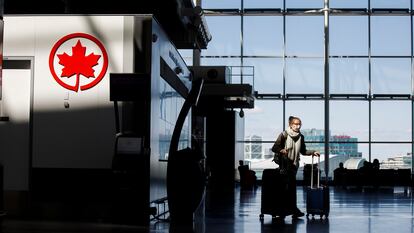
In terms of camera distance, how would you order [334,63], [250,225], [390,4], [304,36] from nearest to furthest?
[250,225], [390,4], [304,36], [334,63]

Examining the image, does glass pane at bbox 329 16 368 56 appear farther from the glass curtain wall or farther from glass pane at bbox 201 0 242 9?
glass pane at bbox 201 0 242 9

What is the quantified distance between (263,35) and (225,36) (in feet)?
5.54

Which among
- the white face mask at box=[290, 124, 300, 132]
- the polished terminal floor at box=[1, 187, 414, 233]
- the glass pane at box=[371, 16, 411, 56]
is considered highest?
the glass pane at box=[371, 16, 411, 56]

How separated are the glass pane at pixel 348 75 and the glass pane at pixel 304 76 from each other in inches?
20.8

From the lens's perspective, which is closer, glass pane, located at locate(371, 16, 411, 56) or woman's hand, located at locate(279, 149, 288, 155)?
woman's hand, located at locate(279, 149, 288, 155)

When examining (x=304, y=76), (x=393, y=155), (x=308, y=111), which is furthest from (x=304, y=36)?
(x=393, y=155)

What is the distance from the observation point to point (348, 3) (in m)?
34.8

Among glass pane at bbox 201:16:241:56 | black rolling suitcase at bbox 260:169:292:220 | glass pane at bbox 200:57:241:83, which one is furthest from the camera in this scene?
glass pane at bbox 201:16:241:56

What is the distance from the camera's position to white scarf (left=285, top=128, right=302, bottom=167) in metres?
12.7

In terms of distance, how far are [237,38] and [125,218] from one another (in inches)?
947

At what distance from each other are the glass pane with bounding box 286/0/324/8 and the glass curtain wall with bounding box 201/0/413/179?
0.04 metres

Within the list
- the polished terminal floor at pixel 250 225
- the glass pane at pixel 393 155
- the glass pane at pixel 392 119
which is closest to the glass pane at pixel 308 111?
the glass pane at pixel 392 119

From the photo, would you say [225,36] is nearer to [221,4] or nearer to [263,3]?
[221,4]

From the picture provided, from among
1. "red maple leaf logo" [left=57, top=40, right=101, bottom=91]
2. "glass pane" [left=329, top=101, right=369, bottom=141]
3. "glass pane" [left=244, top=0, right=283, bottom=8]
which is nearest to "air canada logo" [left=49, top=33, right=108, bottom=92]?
"red maple leaf logo" [left=57, top=40, right=101, bottom=91]
